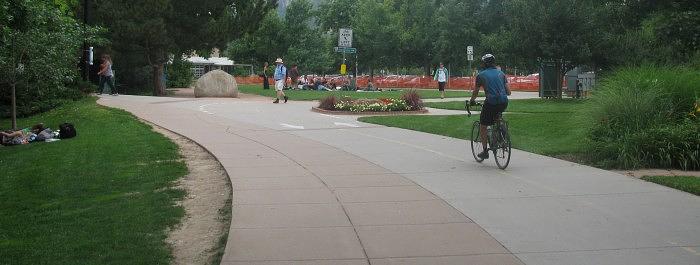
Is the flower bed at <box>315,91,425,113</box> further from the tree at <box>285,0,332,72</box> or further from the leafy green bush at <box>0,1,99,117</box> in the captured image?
the tree at <box>285,0,332,72</box>

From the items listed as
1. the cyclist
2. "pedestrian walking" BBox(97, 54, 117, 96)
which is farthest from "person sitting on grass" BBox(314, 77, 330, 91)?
the cyclist

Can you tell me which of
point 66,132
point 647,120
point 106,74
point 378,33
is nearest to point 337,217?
point 647,120

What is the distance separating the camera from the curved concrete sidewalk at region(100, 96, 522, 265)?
6031 mm

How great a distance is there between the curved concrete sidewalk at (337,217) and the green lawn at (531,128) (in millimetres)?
3437

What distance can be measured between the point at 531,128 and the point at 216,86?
19227 mm

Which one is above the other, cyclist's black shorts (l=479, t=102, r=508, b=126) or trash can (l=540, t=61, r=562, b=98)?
trash can (l=540, t=61, r=562, b=98)

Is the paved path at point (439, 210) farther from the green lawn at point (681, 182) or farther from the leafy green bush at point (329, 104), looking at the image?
the leafy green bush at point (329, 104)

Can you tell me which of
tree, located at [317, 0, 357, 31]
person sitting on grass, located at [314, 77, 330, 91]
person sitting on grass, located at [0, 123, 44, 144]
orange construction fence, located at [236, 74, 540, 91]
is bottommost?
person sitting on grass, located at [0, 123, 44, 144]

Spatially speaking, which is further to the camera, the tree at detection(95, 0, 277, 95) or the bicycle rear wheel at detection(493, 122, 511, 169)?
the tree at detection(95, 0, 277, 95)

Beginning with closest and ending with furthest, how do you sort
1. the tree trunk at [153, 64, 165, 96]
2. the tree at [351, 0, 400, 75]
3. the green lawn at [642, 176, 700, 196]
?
1. the green lawn at [642, 176, 700, 196]
2. the tree trunk at [153, 64, 165, 96]
3. the tree at [351, 0, 400, 75]

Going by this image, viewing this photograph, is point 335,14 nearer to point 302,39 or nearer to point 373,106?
point 302,39

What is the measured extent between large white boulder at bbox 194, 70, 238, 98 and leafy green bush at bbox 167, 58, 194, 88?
44.0 feet

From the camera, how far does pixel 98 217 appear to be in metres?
7.71

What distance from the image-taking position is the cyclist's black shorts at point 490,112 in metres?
11.0
